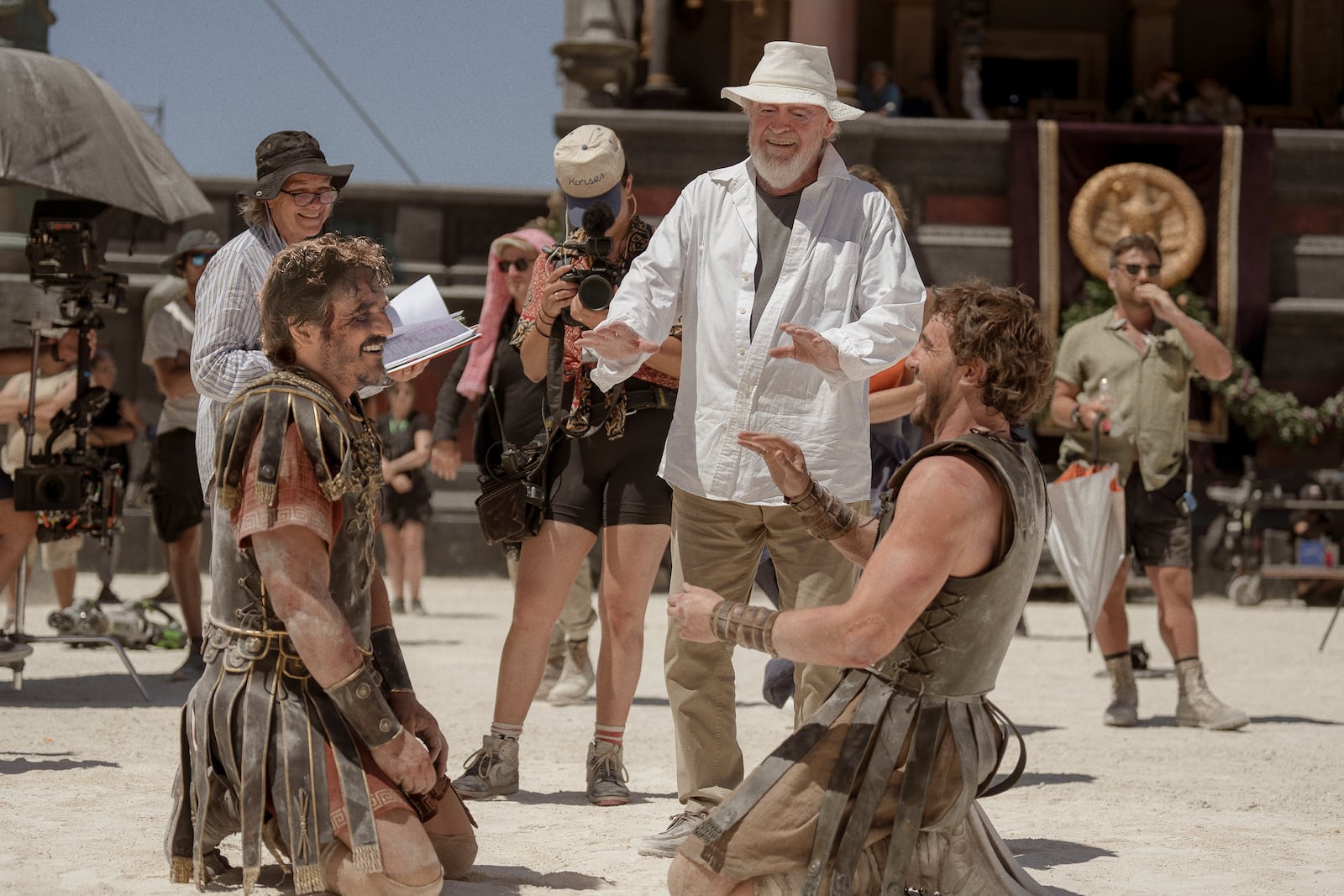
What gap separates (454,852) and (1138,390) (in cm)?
425

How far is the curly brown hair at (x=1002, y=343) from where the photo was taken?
332 cm

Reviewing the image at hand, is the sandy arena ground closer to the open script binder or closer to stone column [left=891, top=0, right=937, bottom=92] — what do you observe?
the open script binder

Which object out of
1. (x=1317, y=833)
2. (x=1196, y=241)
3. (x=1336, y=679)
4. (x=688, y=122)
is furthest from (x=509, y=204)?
(x=1317, y=833)

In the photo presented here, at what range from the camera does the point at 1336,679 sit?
863 cm

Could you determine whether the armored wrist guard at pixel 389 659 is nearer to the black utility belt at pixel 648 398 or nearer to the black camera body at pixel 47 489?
the black utility belt at pixel 648 398

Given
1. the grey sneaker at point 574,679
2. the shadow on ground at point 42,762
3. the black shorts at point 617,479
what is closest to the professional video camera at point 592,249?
the black shorts at point 617,479

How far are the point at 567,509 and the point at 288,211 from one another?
1216 millimetres

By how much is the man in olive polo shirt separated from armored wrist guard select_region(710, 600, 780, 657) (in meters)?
3.94

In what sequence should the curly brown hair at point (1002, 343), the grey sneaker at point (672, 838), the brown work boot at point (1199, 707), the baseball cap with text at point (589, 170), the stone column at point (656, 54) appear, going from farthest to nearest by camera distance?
the stone column at point (656, 54), the brown work boot at point (1199, 707), the baseball cap with text at point (589, 170), the grey sneaker at point (672, 838), the curly brown hair at point (1002, 343)

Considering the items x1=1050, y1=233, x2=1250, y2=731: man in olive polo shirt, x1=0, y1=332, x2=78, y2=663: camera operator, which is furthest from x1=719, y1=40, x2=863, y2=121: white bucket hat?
x1=0, y1=332, x2=78, y2=663: camera operator

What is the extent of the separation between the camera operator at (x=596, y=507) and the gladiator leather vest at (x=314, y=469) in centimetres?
130

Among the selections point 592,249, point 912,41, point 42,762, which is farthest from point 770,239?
point 912,41

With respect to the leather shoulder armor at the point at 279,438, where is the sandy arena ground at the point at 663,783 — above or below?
below

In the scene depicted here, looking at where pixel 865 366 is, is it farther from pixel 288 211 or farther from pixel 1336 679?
pixel 1336 679
